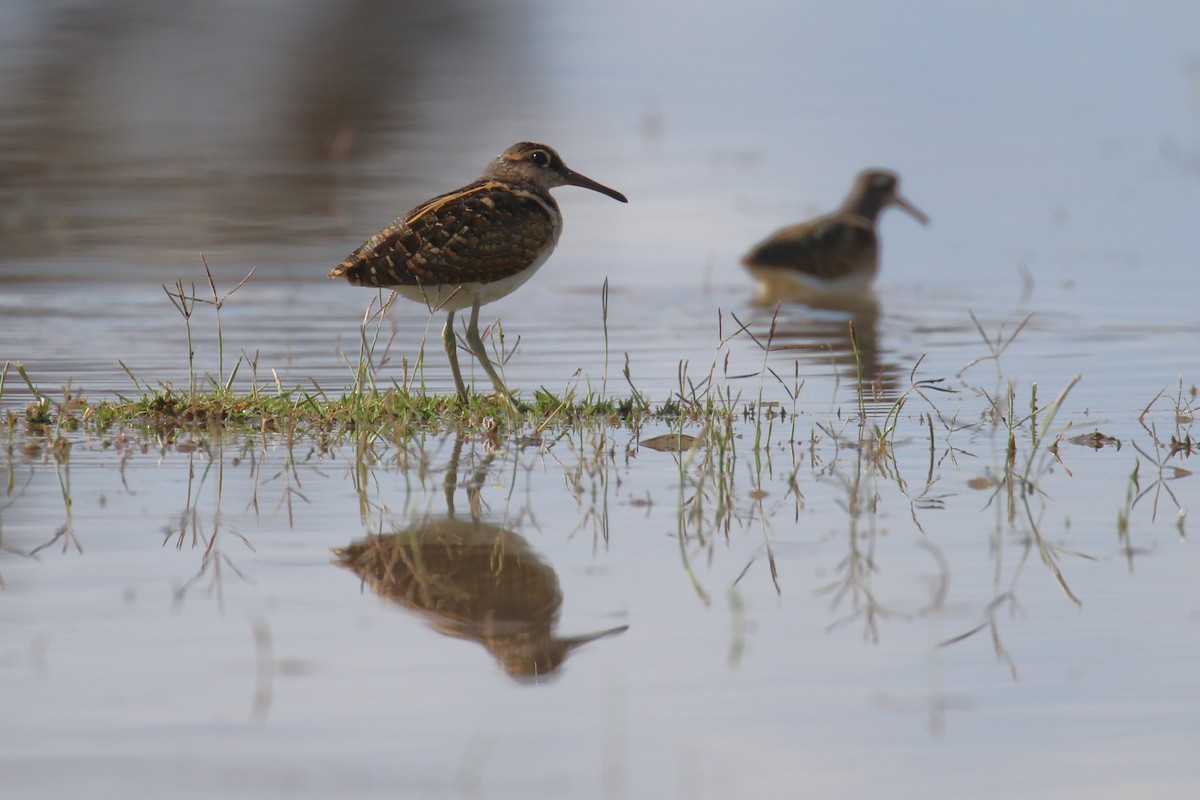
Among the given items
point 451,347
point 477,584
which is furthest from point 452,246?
point 477,584

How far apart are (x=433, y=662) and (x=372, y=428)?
268 cm

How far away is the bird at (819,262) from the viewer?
12711 mm

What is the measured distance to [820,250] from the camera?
42.0 feet

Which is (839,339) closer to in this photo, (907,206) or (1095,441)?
(1095,441)

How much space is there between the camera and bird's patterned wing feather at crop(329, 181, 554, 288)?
7793mm

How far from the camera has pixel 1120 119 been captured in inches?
909

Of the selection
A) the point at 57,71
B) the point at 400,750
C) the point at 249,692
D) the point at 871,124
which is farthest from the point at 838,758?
the point at 57,71

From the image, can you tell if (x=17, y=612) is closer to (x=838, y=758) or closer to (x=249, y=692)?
(x=249, y=692)

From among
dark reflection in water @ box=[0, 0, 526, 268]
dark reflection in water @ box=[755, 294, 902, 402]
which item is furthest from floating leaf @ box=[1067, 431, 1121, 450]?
dark reflection in water @ box=[0, 0, 526, 268]

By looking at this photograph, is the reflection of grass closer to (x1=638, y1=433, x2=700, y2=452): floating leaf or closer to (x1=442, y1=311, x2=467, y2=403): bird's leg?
(x1=638, y1=433, x2=700, y2=452): floating leaf

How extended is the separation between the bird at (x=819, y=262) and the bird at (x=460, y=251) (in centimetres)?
471

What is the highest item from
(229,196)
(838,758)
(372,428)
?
(229,196)

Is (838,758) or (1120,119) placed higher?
(1120,119)

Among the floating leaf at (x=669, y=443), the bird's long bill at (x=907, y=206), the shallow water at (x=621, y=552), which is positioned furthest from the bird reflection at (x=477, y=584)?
the bird's long bill at (x=907, y=206)
